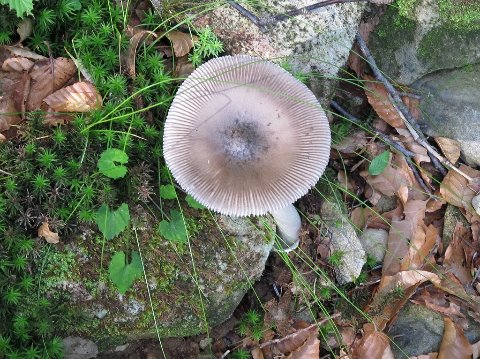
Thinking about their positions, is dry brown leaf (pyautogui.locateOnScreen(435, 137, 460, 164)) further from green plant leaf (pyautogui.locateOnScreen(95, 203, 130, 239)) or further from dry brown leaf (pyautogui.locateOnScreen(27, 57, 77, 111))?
dry brown leaf (pyautogui.locateOnScreen(27, 57, 77, 111))

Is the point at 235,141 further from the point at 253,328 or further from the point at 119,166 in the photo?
the point at 253,328

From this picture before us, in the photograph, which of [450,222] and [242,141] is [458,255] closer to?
[450,222]

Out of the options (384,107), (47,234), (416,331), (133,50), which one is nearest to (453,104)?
→ (384,107)

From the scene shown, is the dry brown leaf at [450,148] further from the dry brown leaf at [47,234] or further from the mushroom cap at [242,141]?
the dry brown leaf at [47,234]

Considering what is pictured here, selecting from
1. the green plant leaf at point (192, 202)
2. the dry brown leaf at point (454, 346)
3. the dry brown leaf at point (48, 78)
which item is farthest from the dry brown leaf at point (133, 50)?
the dry brown leaf at point (454, 346)

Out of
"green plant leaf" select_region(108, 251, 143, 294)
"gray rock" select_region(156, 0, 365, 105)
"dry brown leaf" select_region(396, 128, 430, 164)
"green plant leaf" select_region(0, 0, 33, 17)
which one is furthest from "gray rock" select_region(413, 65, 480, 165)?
"green plant leaf" select_region(0, 0, 33, 17)

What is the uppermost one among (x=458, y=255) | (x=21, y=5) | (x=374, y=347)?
(x=21, y=5)

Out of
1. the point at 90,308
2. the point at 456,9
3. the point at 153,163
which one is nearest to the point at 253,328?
the point at 90,308
